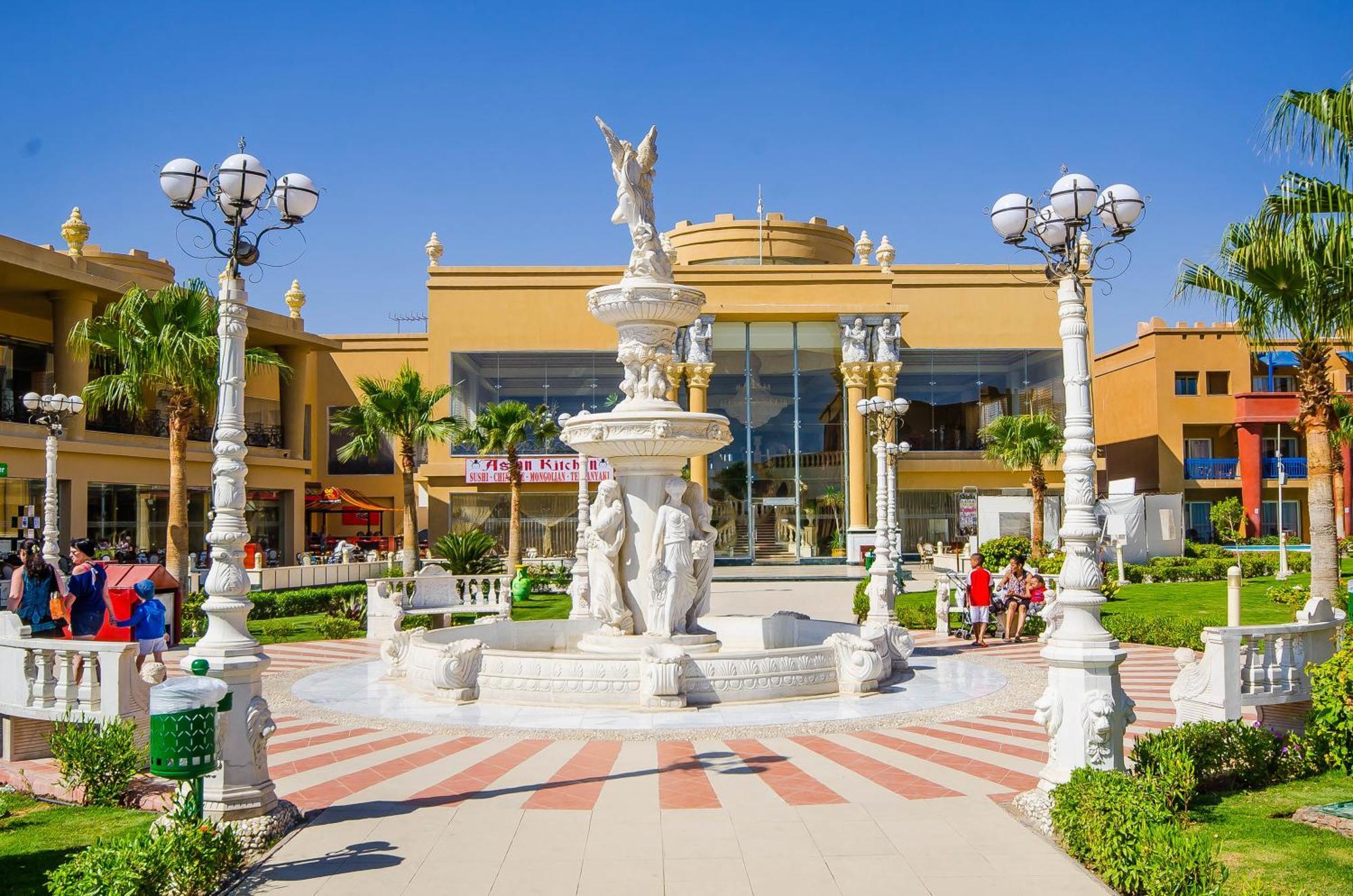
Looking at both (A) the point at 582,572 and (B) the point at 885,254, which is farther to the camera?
(B) the point at 885,254

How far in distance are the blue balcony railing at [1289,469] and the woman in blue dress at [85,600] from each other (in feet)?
160

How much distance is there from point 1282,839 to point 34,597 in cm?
1248

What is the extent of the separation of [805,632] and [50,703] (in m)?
10.4

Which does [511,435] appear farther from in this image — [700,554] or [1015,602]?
[700,554]

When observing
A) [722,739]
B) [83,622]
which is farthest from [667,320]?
[83,622]

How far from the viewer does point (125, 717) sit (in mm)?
8742

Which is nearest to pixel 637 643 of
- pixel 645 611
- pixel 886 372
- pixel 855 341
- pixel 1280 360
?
pixel 645 611

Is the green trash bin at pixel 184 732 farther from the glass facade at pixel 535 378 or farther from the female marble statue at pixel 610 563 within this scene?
the glass facade at pixel 535 378

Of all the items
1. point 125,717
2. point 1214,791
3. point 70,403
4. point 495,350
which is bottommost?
point 1214,791

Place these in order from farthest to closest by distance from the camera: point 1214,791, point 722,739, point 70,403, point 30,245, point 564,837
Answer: point 30,245, point 70,403, point 722,739, point 1214,791, point 564,837

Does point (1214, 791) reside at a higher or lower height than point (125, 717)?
lower

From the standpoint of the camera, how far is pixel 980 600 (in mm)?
18938

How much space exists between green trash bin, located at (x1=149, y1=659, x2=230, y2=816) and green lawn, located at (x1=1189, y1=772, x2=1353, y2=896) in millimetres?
6072

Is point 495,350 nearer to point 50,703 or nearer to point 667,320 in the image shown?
point 667,320
